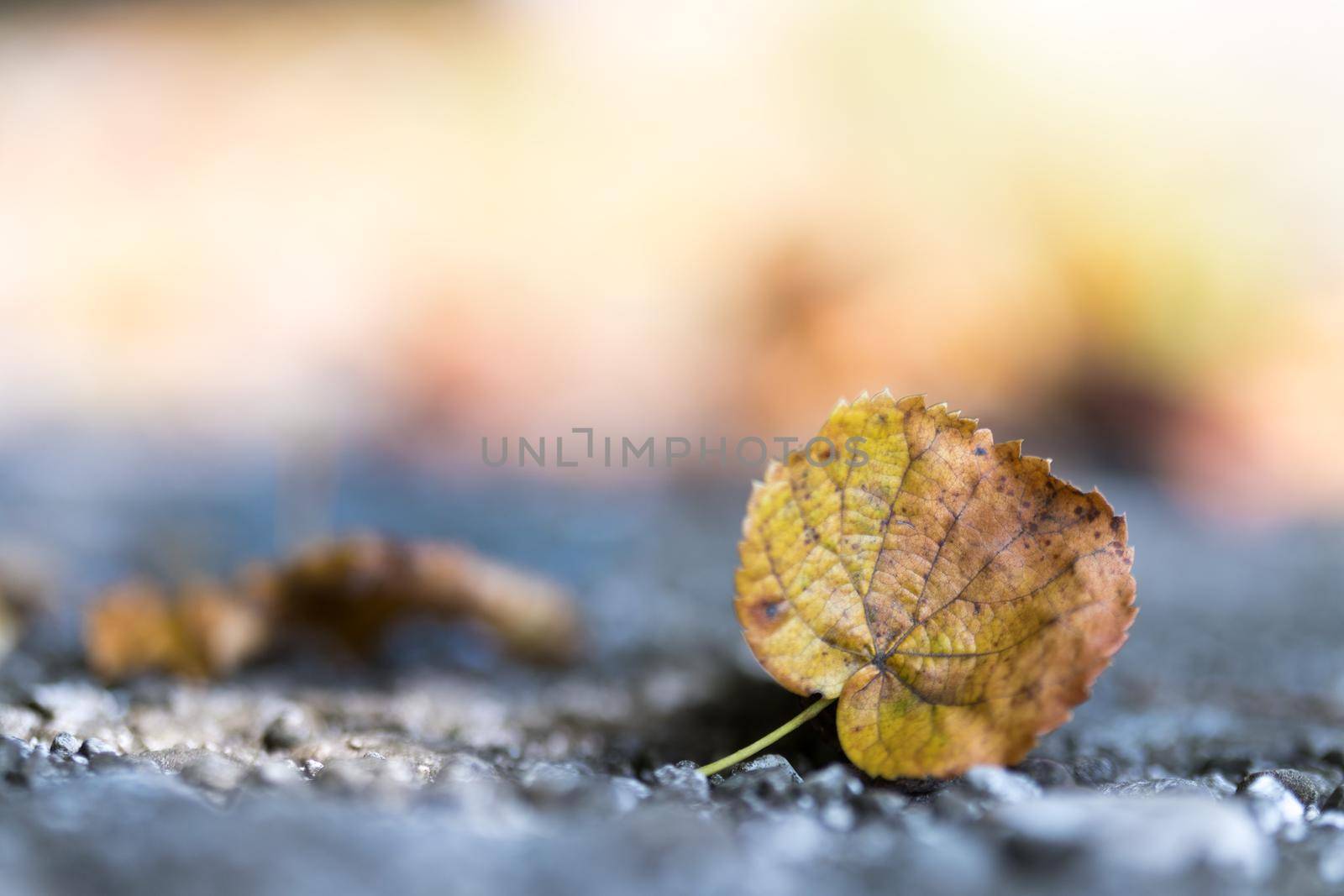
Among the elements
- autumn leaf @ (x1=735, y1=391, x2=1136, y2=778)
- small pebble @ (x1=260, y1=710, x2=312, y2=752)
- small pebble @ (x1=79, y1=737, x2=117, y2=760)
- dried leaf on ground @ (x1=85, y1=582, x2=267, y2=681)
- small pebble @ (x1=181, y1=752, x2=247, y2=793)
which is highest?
autumn leaf @ (x1=735, y1=391, x2=1136, y2=778)

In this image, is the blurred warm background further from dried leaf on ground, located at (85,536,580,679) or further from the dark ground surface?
dried leaf on ground, located at (85,536,580,679)

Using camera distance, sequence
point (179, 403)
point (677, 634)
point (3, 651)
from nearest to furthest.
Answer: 1. point (3, 651)
2. point (677, 634)
3. point (179, 403)

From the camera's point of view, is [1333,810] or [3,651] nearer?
[1333,810]

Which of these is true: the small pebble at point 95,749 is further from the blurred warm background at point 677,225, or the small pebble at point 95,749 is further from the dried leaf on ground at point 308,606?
the blurred warm background at point 677,225

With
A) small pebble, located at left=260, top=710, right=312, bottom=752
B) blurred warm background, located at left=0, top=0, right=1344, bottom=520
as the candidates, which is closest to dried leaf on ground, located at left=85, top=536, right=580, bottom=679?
small pebble, located at left=260, top=710, right=312, bottom=752

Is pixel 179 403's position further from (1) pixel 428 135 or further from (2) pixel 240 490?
(1) pixel 428 135

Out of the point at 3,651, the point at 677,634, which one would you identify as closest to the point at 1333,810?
the point at 677,634

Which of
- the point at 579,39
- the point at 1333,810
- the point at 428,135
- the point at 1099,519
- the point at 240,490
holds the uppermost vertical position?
the point at 579,39
